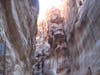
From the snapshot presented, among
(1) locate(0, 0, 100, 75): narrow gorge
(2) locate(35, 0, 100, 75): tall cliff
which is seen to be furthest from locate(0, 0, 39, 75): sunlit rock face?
(2) locate(35, 0, 100, 75): tall cliff

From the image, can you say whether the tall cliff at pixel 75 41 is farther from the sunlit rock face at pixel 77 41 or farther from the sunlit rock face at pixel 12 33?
the sunlit rock face at pixel 12 33

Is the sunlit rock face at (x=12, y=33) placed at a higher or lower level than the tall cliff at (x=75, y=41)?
higher

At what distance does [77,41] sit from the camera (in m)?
16.2

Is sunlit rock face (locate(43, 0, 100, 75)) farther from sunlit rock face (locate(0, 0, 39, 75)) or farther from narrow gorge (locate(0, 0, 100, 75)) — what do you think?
sunlit rock face (locate(0, 0, 39, 75))

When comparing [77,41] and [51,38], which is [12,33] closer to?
[77,41]

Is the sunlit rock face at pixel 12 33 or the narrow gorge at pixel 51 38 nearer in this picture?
the sunlit rock face at pixel 12 33

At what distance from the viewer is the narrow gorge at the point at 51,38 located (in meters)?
7.81

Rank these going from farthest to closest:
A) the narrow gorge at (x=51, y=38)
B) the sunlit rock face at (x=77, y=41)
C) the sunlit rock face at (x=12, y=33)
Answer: the sunlit rock face at (x=77, y=41) < the narrow gorge at (x=51, y=38) < the sunlit rock face at (x=12, y=33)

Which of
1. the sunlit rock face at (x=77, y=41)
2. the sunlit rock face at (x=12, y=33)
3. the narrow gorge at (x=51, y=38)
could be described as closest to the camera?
the sunlit rock face at (x=12, y=33)

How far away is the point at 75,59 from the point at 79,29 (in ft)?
8.53

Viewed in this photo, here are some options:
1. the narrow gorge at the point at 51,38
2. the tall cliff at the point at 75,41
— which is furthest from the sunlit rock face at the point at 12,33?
the tall cliff at the point at 75,41

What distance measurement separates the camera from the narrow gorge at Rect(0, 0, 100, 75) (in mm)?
7812

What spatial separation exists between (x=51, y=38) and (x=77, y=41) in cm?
592

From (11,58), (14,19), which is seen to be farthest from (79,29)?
(11,58)
